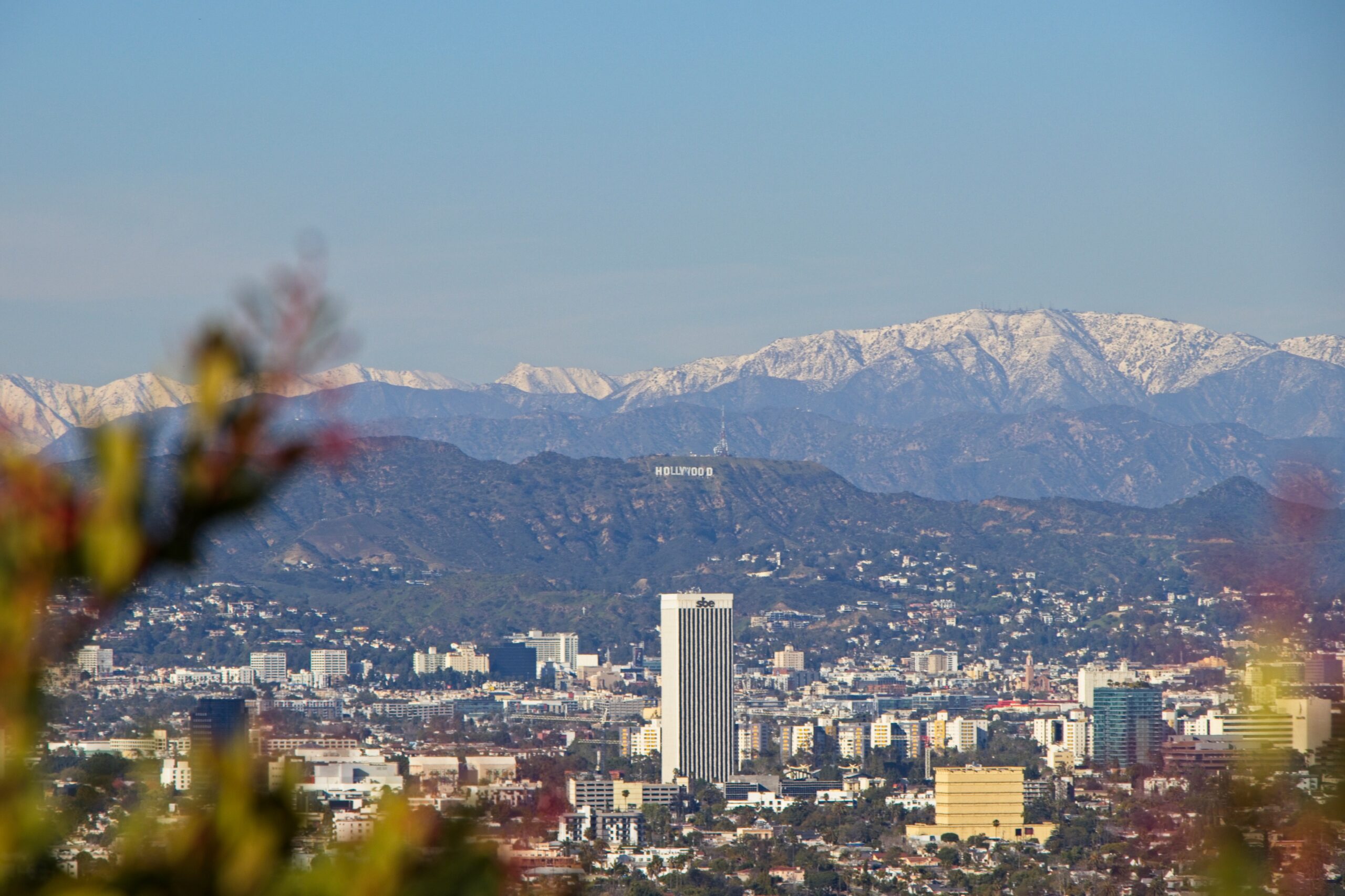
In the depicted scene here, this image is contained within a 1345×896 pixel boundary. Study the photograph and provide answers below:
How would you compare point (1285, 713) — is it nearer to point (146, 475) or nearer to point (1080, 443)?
point (146, 475)

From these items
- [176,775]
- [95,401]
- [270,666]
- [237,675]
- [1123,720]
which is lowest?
[1123,720]

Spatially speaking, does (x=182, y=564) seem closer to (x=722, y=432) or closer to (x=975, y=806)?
(x=975, y=806)

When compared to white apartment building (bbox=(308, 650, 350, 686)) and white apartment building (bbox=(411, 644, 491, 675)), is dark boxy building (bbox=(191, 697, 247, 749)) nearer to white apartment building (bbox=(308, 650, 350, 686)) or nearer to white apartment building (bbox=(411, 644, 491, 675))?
white apartment building (bbox=(308, 650, 350, 686))

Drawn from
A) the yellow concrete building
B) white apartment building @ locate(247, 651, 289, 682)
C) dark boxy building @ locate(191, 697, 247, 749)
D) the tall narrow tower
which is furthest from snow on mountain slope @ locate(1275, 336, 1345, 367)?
dark boxy building @ locate(191, 697, 247, 749)

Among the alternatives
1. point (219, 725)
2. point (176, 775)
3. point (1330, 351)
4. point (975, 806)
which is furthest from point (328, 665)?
point (1330, 351)

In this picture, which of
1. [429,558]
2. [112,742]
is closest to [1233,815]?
[112,742]

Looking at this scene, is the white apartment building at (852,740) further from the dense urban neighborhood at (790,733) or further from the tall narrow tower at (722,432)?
the tall narrow tower at (722,432)
